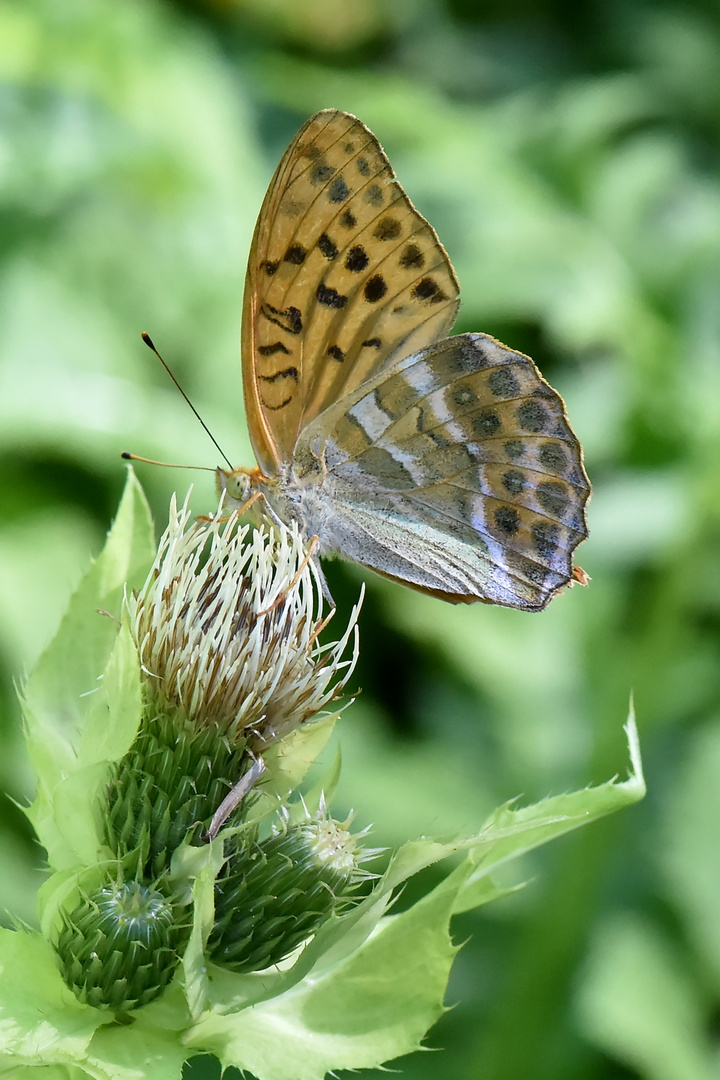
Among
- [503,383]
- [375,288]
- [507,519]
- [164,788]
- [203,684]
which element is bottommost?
[164,788]

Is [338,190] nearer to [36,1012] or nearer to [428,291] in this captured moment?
[428,291]

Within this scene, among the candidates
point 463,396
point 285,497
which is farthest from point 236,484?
point 463,396

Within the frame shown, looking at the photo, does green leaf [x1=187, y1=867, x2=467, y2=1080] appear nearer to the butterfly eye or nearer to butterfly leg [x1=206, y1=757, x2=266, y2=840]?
butterfly leg [x1=206, y1=757, x2=266, y2=840]

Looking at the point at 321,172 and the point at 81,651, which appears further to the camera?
the point at 321,172

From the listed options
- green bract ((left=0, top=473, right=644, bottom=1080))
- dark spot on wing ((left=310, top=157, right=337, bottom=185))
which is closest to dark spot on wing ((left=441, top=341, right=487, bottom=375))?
dark spot on wing ((left=310, top=157, right=337, bottom=185))

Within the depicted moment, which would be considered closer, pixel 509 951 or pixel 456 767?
pixel 509 951

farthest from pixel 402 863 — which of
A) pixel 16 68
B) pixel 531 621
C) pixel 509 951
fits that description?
pixel 16 68

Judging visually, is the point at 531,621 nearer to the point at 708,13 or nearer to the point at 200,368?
the point at 200,368

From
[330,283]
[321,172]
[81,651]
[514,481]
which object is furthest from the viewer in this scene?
[514,481]
